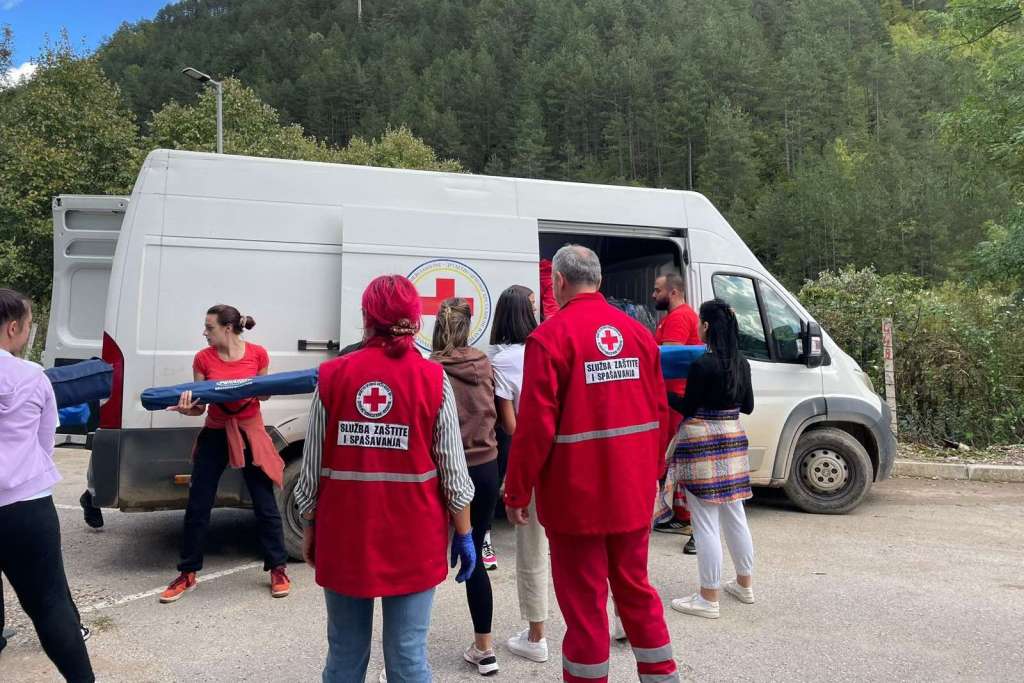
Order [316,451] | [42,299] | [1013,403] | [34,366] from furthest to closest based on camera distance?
1. [42,299]
2. [1013,403]
3. [34,366]
4. [316,451]

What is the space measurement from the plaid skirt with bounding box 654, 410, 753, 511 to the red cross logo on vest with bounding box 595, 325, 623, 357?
1.57m

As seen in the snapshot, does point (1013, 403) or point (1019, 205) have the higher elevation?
point (1019, 205)

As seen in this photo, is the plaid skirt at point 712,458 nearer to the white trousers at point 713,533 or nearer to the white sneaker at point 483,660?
the white trousers at point 713,533

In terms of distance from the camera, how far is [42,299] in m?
21.0

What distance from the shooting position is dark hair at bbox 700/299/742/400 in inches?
172

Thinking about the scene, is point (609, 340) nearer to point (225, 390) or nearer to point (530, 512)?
point (530, 512)

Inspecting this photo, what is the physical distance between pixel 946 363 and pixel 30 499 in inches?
404

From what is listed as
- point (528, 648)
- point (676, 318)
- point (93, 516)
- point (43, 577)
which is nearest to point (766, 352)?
point (676, 318)

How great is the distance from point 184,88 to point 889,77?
65.0 m

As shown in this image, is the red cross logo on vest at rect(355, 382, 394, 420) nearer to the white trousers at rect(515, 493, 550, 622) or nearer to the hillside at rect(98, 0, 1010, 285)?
the white trousers at rect(515, 493, 550, 622)

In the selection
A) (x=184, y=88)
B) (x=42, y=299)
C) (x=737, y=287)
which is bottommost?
(x=737, y=287)

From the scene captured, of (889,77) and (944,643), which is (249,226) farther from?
(889,77)

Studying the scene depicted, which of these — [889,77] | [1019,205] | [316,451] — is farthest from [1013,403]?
[889,77]

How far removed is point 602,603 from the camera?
10.2 ft
